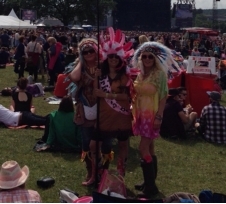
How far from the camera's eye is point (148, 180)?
17.2 ft

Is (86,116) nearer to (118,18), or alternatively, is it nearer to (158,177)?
(158,177)

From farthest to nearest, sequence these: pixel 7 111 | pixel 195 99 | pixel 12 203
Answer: pixel 195 99, pixel 7 111, pixel 12 203

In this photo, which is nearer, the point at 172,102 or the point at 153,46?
the point at 153,46

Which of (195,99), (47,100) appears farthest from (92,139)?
(47,100)

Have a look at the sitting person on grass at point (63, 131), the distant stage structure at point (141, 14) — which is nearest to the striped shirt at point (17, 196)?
the sitting person on grass at point (63, 131)

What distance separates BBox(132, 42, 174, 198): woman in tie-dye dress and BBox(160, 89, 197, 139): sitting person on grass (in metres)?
3.01

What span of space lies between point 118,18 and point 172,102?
56019mm

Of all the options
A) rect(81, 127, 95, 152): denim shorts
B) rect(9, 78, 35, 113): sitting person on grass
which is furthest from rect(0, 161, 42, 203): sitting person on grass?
rect(9, 78, 35, 113): sitting person on grass

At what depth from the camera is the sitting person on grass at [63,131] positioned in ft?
23.6

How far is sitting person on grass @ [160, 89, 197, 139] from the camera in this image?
26.6 feet

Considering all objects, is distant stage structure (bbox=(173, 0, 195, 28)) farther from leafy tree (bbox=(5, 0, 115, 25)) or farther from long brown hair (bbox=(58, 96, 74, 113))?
long brown hair (bbox=(58, 96, 74, 113))

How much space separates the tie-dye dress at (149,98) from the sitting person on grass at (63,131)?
226 centimetres

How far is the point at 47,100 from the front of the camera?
11.7 metres

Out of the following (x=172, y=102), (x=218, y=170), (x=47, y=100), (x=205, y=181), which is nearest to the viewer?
(x=205, y=181)
